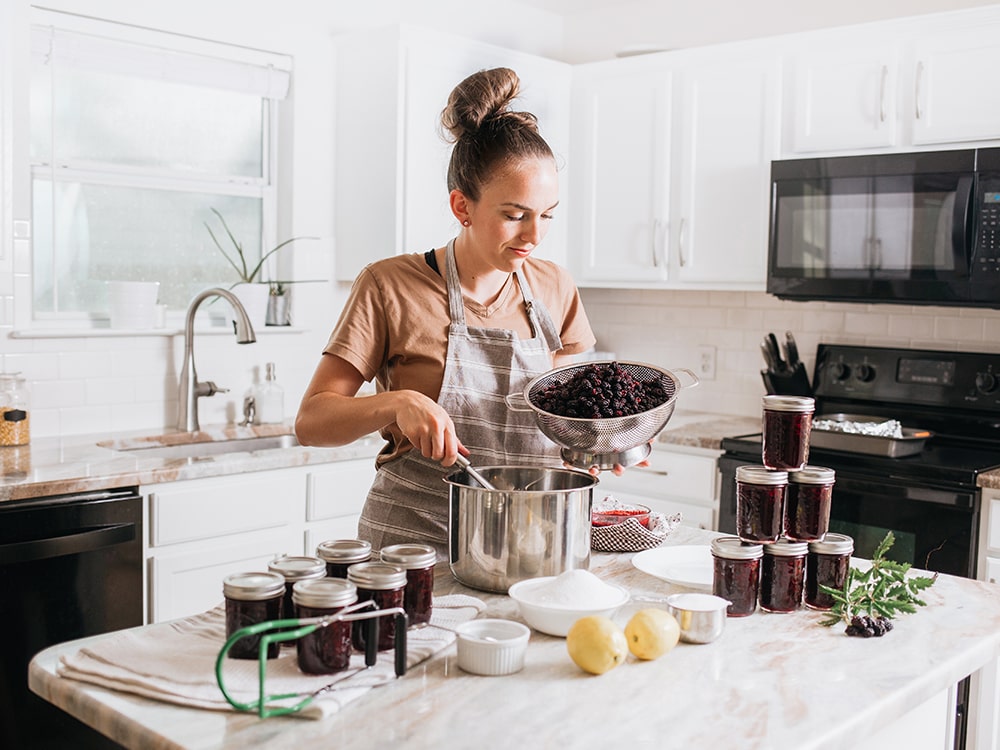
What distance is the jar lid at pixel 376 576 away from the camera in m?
1.43

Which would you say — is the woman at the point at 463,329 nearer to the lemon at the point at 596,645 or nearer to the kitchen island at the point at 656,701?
the kitchen island at the point at 656,701

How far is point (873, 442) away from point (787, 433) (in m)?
1.56

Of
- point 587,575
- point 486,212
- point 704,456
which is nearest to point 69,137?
point 486,212

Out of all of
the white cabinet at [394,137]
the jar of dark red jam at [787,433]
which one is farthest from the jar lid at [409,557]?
the white cabinet at [394,137]

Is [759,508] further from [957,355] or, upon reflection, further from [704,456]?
[957,355]

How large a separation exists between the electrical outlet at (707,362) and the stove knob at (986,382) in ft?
3.44

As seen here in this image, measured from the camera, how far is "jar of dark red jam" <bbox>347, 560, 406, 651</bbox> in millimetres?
1430

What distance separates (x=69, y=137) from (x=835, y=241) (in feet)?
8.03

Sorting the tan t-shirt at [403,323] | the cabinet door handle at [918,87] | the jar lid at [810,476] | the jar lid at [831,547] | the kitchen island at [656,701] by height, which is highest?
the cabinet door handle at [918,87]

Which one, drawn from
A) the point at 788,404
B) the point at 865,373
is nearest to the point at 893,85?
the point at 865,373

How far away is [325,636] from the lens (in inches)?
53.2

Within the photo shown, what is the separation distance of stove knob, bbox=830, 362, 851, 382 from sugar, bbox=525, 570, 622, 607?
2451 mm

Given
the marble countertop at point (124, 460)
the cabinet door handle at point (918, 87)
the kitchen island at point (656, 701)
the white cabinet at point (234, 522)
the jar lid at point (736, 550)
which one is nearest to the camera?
the kitchen island at point (656, 701)

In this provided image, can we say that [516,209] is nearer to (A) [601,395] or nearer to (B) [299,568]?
(A) [601,395]
